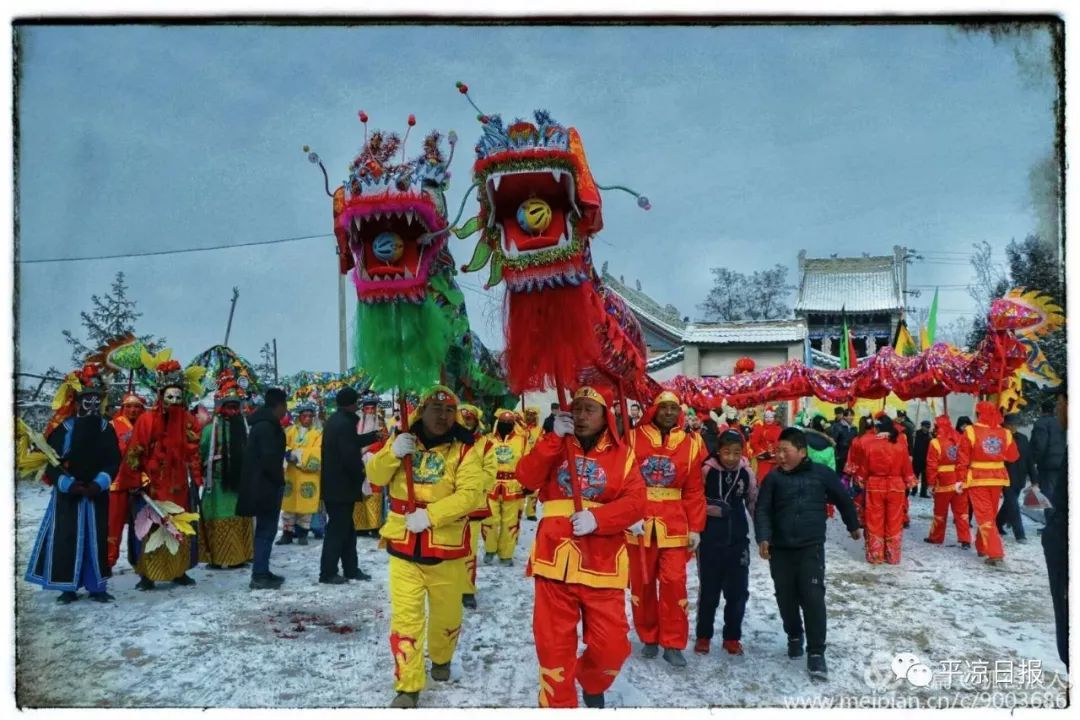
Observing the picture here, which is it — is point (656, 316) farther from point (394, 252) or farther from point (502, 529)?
point (394, 252)

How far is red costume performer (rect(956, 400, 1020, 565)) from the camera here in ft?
23.9

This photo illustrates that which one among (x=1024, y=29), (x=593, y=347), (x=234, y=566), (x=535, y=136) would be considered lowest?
(x=234, y=566)

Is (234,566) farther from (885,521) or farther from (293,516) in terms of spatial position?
(885,521)

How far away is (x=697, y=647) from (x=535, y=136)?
337 centimetres

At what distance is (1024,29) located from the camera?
11.5 feet

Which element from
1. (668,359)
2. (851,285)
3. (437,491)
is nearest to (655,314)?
(668,359)

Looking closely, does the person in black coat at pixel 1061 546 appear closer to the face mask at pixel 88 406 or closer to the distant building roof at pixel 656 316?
the face mask at pixel 88 406

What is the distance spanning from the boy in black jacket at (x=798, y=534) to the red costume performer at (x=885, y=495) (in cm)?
309

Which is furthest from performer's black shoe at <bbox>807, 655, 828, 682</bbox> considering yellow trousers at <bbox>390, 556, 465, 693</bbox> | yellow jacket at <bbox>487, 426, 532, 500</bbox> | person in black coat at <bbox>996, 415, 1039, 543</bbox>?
person in black coat at <bbox>996, 415, 1039, 543</bbox>

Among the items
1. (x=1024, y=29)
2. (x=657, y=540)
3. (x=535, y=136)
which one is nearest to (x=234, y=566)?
(x=657, y=540)

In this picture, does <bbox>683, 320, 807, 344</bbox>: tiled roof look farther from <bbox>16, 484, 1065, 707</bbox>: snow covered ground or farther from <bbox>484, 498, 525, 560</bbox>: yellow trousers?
<bbox>484, 498, 525, 560</bbox>: yellow trousers

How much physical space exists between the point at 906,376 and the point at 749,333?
579 inches

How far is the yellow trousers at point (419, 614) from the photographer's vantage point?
371 centimetres
